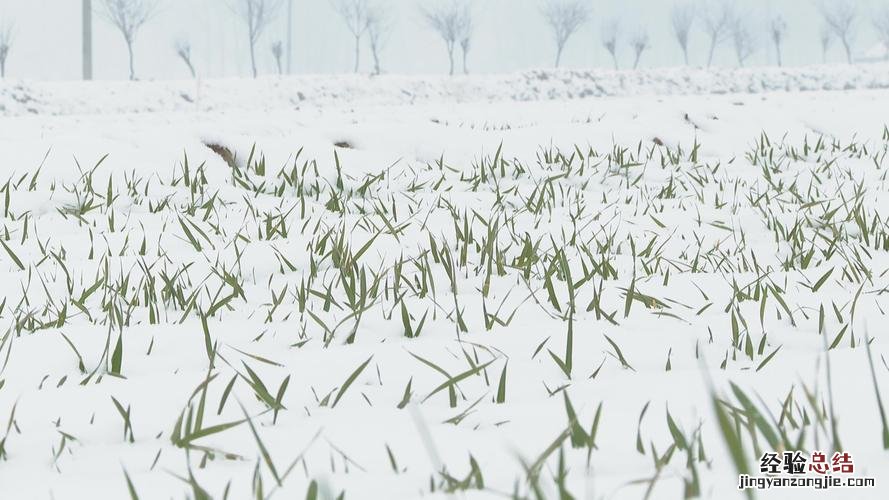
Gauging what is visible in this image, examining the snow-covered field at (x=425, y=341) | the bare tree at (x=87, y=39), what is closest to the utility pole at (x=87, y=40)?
the bare tree at (x=87, y=39)

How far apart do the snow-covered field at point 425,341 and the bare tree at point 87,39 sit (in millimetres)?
29384

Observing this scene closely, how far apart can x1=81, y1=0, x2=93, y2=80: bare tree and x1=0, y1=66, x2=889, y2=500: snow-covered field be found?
29384mm

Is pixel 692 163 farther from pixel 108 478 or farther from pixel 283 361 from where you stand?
pixel 108 478

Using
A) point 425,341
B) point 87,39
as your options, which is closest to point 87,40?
point 87,39

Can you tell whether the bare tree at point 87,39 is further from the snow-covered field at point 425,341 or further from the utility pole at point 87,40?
the snow-covered field at point 425,341

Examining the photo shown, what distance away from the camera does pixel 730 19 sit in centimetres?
6544

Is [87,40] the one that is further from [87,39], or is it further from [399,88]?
[399,88]

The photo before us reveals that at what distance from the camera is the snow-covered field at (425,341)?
1101 mm

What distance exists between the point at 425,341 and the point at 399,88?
29693 millimetres

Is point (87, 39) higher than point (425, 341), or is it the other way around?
point (87, 39)

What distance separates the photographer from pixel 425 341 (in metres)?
1.72

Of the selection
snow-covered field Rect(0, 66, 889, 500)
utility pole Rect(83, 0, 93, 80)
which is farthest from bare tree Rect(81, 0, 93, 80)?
snow-covered field Rect(0, 66, 889, 500)

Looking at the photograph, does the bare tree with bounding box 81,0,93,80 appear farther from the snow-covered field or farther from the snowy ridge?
the snow-covered field

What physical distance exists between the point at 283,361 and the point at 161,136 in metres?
3.96
